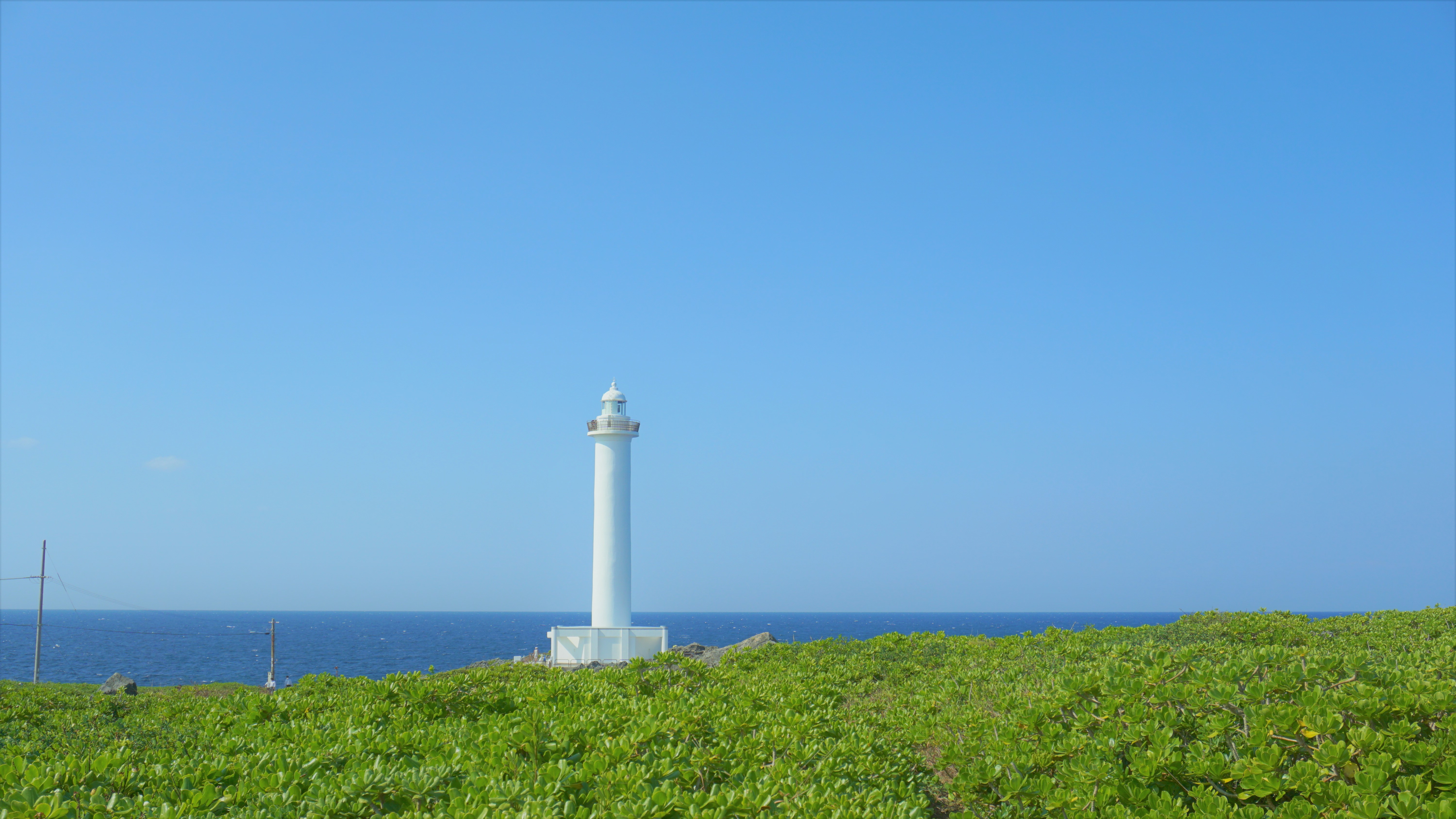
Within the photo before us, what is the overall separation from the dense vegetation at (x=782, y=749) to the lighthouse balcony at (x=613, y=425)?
22.7m

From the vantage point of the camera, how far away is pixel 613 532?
104 ft

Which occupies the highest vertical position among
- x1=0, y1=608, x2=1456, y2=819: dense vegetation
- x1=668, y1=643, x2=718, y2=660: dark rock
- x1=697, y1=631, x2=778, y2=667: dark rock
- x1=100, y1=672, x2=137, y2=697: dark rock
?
x1=0, y1=608, x2=1456, y2=819: dense vegetation

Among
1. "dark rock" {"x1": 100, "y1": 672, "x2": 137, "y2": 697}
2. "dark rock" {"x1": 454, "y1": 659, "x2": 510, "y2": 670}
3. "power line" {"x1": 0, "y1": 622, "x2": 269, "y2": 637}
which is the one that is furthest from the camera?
"power line" {"x1": 0, "y1": 622, "x2": 269, "y2": 637}

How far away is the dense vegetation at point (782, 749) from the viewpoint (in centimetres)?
462

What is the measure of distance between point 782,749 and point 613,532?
26.2m

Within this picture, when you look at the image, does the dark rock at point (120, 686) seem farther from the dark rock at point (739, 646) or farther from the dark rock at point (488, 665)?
the dark rock at point (739, 646)

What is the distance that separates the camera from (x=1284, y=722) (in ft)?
18.2

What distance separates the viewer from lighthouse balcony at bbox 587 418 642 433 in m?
32.1

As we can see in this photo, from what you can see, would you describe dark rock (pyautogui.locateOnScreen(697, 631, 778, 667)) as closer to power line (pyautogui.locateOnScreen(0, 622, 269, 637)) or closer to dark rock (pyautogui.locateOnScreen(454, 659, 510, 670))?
dark rock (pyautogui.locateOnScreen(454, 659, 510, 670))

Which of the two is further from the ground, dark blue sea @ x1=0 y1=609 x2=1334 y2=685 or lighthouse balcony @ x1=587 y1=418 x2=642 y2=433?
lighthouse balcony @ x1=587 y1=418 x2=642 y2=433

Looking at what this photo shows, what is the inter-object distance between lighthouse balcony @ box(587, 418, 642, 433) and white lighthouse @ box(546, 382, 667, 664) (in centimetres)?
2

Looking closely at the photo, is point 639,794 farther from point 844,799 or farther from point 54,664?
point 54,664

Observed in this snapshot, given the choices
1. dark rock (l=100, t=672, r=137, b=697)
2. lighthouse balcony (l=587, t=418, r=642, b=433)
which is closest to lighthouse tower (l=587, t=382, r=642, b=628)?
lighthouse balcony (l=587, t=418, r=642, b=433)

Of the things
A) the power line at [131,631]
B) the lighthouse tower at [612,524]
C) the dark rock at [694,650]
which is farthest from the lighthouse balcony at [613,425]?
the power line at [131,631]
